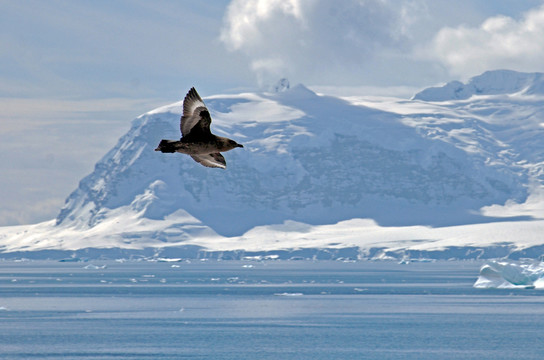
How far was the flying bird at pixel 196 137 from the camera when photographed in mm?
15523

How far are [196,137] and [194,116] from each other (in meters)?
0.38

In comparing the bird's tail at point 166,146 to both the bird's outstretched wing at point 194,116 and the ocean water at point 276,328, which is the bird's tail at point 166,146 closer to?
the bird's outstretched wing at point 194,116

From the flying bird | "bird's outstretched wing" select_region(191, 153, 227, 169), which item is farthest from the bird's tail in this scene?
"bird's outstretched wing" select_region(191, 153, 227, 169)

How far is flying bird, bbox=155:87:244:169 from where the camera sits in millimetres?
15523

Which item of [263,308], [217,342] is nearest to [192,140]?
[217,342]

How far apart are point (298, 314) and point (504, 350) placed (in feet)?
177

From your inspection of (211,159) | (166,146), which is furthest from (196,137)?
(211,159)

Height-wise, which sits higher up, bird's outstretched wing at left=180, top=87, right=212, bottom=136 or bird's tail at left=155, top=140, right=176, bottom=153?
bird's outstretched wing at left=180, top=87, right=212, bottom=136

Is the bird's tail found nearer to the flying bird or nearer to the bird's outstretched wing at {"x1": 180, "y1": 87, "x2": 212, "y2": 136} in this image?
the flying bird

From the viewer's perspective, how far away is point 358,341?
120 m

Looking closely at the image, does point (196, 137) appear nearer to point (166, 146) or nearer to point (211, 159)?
point (166, 146)

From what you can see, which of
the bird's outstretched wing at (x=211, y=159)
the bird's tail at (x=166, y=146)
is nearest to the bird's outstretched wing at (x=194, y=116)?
the bird's tail at (x=166, y=146)

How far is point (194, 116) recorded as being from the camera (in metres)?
15.8

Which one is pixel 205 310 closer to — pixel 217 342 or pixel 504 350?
pixel 217 342
